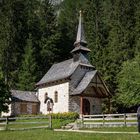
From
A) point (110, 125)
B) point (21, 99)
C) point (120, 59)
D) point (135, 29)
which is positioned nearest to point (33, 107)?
point (21, 99)

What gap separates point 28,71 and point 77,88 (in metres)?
16.2

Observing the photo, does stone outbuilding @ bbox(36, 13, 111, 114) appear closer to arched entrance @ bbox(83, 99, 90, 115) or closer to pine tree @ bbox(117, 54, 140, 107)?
arched entrance @ bbox(83, 99, 90, 115)

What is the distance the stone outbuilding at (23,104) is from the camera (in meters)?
51.2

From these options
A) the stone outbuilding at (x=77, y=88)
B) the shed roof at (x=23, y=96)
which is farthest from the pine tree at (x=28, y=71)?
the stone outbuilding at (x=77, y=88)

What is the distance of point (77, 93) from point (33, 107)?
10.1 metres

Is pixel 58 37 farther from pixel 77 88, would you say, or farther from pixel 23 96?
pixel 77 88

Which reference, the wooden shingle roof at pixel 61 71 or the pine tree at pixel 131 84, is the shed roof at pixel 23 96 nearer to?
the wooden shingle roof at pixel 61 71

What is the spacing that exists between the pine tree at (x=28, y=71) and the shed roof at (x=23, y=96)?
15.1 feet

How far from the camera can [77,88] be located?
47188mm

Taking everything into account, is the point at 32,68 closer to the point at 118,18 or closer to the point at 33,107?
the point at 33,107

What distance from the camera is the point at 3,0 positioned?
2810 inches

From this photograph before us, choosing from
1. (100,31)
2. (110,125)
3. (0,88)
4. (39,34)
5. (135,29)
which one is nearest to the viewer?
(110,125)

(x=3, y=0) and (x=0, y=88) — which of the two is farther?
(x=3, y=0)

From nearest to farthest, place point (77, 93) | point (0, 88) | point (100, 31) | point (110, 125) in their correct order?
point (110, 125), point (0, 88), point (77, 93), point (100, 31)
